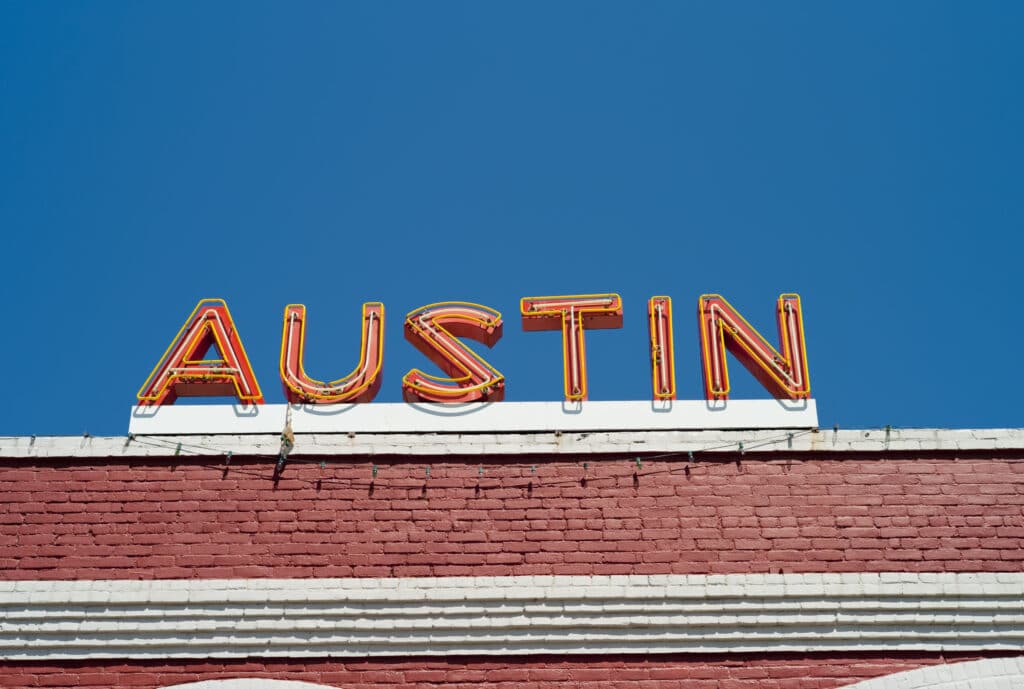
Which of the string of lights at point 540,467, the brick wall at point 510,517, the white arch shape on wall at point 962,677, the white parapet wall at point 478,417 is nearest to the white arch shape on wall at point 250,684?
the brick wall at point 510,517

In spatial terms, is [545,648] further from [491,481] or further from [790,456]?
[790,456]

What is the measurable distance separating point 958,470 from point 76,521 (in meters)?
9.25

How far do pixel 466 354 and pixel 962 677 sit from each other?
6336 mm

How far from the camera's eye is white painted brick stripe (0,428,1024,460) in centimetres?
1276

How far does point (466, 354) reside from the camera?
46.3ft

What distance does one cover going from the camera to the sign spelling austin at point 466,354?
13469mm

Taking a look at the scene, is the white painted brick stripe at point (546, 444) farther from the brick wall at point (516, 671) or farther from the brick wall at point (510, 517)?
the brick wall at point (516, 671)

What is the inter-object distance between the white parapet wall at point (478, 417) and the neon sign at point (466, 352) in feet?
0.57

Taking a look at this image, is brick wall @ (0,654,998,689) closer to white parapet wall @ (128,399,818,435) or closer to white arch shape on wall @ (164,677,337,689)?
white arch shape on wall @ (164,677,337,689)

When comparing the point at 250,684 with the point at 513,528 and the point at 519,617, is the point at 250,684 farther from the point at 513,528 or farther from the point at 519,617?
the point at 513,528

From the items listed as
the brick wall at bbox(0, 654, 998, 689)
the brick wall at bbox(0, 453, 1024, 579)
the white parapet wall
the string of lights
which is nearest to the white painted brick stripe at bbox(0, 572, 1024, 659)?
the brick wall at bbox(0, 654, 998, 689)

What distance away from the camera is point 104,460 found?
41.9ft

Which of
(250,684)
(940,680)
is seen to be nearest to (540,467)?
(250,684)

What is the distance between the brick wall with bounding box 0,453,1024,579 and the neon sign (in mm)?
1020
